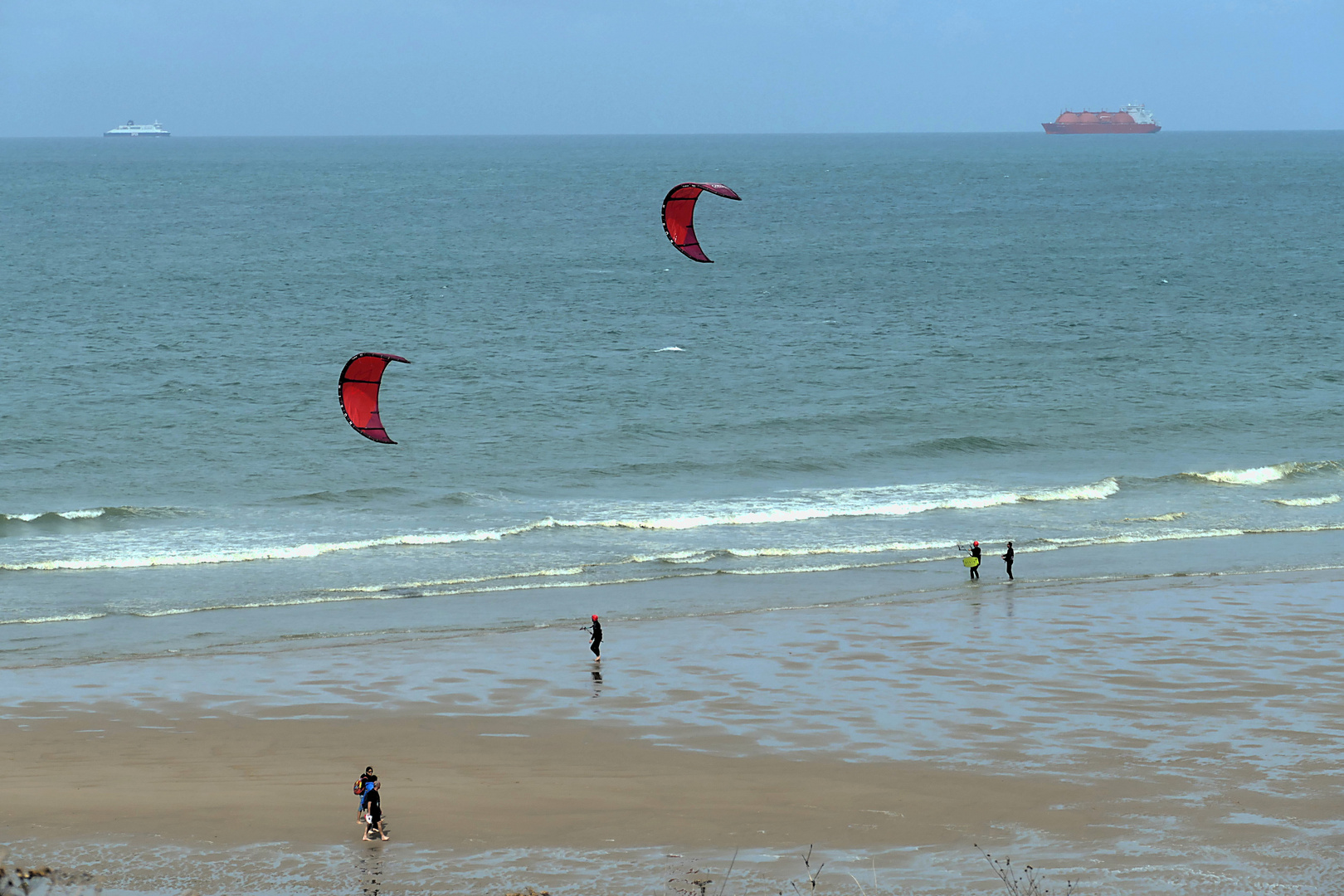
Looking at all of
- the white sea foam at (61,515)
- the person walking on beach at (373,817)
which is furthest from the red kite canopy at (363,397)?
the white sea foam at (61,515)

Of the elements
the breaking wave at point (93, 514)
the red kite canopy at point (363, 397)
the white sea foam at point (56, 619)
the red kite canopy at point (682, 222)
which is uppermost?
the red kite canopy at point (682, 222)

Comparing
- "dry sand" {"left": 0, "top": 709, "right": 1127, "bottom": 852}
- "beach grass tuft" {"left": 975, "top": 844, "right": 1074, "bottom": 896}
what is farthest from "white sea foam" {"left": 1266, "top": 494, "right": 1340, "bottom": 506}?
"beach grass tuft" {"left": 975, "top": 844, "right": 1074, "bottom": 896}

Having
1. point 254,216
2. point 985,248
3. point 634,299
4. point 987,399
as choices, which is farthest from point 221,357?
point 254,216

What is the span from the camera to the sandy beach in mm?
14328

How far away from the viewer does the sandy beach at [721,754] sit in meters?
14.3

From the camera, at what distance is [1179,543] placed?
1192 inches

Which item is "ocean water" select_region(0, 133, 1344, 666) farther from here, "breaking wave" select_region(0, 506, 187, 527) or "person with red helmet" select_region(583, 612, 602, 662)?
"person with red helmet" select_region(583, 612, 602, 662)

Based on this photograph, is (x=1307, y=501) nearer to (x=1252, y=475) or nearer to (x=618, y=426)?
(x=1252, y=475)

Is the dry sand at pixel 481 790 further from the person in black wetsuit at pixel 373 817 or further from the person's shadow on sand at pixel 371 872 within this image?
the person's shadow on sand at pixel 371 872

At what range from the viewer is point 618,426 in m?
42.0

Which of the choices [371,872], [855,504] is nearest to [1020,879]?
[371,872]

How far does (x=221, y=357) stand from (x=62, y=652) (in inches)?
1208

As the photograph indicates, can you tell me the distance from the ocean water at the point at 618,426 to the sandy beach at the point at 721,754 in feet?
10.5

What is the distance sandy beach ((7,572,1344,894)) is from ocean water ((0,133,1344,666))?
3206 mm
